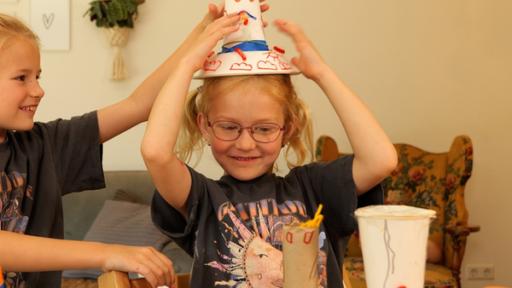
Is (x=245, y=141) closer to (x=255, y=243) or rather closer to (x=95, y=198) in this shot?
(x=255, y=243)

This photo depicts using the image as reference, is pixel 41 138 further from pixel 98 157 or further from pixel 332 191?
pixel 332 191

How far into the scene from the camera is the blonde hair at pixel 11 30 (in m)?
1.45

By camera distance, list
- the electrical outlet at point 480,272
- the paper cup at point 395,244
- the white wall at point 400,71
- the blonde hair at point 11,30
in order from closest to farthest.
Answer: the paper cup at point 395,244
the blonde hair at point 11,30
the white wall at point 400,71
the electrical outlet at point 480,272

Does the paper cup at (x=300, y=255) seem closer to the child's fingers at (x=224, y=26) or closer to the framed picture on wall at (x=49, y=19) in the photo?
the child's fingers at (x=224, y=26)

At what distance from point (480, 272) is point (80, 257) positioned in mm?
3521

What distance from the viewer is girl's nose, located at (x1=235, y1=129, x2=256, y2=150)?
1.34m

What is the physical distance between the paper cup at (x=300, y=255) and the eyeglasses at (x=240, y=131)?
52 centimetres

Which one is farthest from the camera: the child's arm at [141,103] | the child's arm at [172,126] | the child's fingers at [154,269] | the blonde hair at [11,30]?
the child's arm at [141,103]

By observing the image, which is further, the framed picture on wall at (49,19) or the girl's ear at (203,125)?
the framed picture on wall at (49,19)

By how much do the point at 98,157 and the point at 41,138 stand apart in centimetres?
14

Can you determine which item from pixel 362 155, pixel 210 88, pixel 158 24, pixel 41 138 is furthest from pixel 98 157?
pixel 158 24

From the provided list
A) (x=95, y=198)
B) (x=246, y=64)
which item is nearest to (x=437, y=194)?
(x=95, y=198)

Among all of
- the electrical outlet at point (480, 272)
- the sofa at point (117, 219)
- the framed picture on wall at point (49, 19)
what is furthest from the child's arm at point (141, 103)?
the electrical outlet at point (480, 272)

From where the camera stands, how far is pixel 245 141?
134cm
